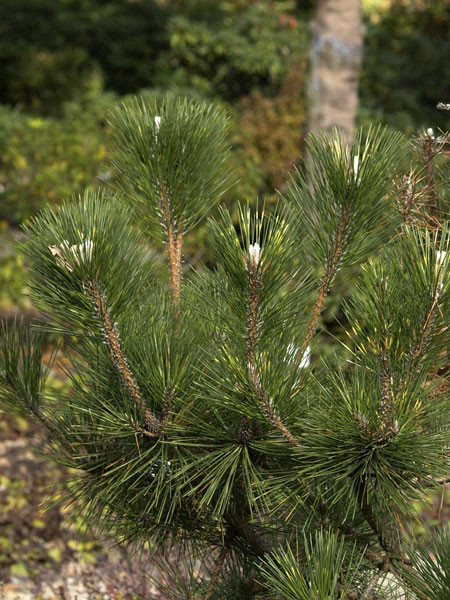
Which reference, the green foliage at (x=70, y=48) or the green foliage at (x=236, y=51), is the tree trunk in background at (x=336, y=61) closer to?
the green foliage at (x=236, y=51)

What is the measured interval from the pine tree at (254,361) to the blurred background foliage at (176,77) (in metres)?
4.46

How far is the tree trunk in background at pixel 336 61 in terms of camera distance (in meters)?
6.39

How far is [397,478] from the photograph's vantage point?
55.4 inches

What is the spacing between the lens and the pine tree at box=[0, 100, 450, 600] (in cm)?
132

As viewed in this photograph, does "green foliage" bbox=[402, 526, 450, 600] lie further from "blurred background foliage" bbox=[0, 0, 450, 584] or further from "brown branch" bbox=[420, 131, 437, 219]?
"blurred background foliage" bbox=[0, 0, 450, 584]

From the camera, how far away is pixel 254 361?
4.49 ft

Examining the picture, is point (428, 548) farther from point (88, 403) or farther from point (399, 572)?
point (88, 403)

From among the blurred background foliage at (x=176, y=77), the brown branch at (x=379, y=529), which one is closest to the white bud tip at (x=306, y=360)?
the brown branch at (x=379, y=529)

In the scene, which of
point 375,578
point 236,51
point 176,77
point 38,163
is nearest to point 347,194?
point 375,578

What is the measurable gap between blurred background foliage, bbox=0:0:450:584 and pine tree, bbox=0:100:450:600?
446 cm

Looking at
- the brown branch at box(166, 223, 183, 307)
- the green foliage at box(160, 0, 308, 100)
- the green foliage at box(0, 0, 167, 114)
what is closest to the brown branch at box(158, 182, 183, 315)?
the brown branch at box(166, 223, 183, 307)

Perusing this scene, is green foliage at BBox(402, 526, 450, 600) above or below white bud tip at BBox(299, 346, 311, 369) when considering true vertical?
below

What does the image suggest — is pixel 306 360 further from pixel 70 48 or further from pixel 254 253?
pixel 70 48

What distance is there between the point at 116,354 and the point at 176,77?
947cm
